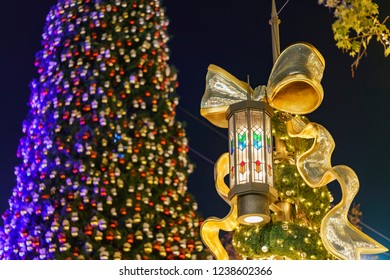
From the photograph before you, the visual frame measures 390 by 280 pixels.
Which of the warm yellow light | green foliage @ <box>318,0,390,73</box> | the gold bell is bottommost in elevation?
the warm yellow light

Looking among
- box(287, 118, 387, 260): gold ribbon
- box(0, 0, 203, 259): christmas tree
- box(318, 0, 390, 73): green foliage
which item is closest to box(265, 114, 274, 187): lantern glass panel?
box(287, 118, 387, 260): gold ribbon

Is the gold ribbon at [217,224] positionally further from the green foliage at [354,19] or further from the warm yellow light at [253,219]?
the green foliage at [354,19]

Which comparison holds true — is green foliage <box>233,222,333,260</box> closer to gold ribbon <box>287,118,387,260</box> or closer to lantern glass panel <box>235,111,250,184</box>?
gold ribbon <box>287,118,387,260</box>

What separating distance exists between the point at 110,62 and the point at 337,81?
363 centimetres

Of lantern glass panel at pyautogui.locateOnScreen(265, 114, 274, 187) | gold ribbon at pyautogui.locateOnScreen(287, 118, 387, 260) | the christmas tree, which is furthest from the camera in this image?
the christmas tree

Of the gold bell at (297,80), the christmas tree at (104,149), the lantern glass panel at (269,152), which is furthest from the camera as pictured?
the christmas tree at (104,149)

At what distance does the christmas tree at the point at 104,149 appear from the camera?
Result: 31.7 ft

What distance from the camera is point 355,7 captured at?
4.90 metres

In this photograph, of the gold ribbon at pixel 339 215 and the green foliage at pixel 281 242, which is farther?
the green foliage at pixel 281 242

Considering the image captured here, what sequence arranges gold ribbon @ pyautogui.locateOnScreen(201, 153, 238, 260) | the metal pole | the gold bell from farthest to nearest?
the metal pole
gold ribbon @ pyautogui.locateOnScreen(201, 153, 238, 260)
the gold bell

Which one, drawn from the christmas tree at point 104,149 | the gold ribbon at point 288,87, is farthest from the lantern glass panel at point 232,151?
the christmas tree at point 104,149

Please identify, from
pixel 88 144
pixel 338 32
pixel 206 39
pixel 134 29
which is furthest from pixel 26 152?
pixel 338 32

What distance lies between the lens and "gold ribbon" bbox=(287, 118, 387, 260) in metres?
4.77

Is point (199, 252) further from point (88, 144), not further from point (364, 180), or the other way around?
point (364, 180)
